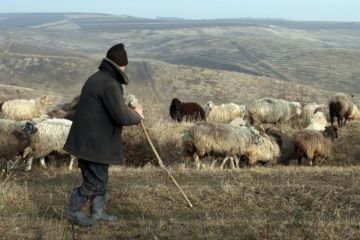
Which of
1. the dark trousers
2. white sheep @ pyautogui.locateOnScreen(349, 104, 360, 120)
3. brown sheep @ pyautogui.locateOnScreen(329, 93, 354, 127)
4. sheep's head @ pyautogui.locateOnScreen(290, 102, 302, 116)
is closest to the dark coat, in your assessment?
the dark trousers

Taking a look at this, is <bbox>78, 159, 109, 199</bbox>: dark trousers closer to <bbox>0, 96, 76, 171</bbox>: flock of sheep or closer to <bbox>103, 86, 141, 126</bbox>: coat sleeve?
<bbox>103, 86, 141, 126</bbox>: coat sleeve

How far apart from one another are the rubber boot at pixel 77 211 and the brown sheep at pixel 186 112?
44.4ft

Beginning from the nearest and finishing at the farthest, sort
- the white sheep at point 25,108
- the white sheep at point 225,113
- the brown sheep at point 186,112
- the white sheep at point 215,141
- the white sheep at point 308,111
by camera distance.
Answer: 1. the white sheep at point 215,141
2. the white sheep at point 25,108
3. the brown sheep at point 186,112
4. the white sheep at point 308,111
5. the white sheep at point 225,113

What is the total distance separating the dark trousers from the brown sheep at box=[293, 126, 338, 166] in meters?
9.27

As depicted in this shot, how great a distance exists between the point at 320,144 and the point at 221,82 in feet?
156

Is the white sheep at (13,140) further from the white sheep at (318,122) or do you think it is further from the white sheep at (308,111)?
the white sheep at (308,111)

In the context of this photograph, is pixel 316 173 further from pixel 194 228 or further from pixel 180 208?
pixel 194 228

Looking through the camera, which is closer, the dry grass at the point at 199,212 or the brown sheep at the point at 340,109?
the dry grass at the point at 199,212

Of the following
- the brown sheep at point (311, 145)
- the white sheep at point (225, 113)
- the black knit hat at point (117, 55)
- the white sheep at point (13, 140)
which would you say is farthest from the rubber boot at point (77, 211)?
the white sheep at point (225, 113)

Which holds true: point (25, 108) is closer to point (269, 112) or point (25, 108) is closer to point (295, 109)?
point (269, 112)

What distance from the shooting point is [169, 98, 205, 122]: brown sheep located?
65.4 feet

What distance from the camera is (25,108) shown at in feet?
62.1

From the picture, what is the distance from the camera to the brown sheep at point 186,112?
19.9 metres

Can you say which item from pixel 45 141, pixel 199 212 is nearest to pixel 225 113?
pixel 45 141
